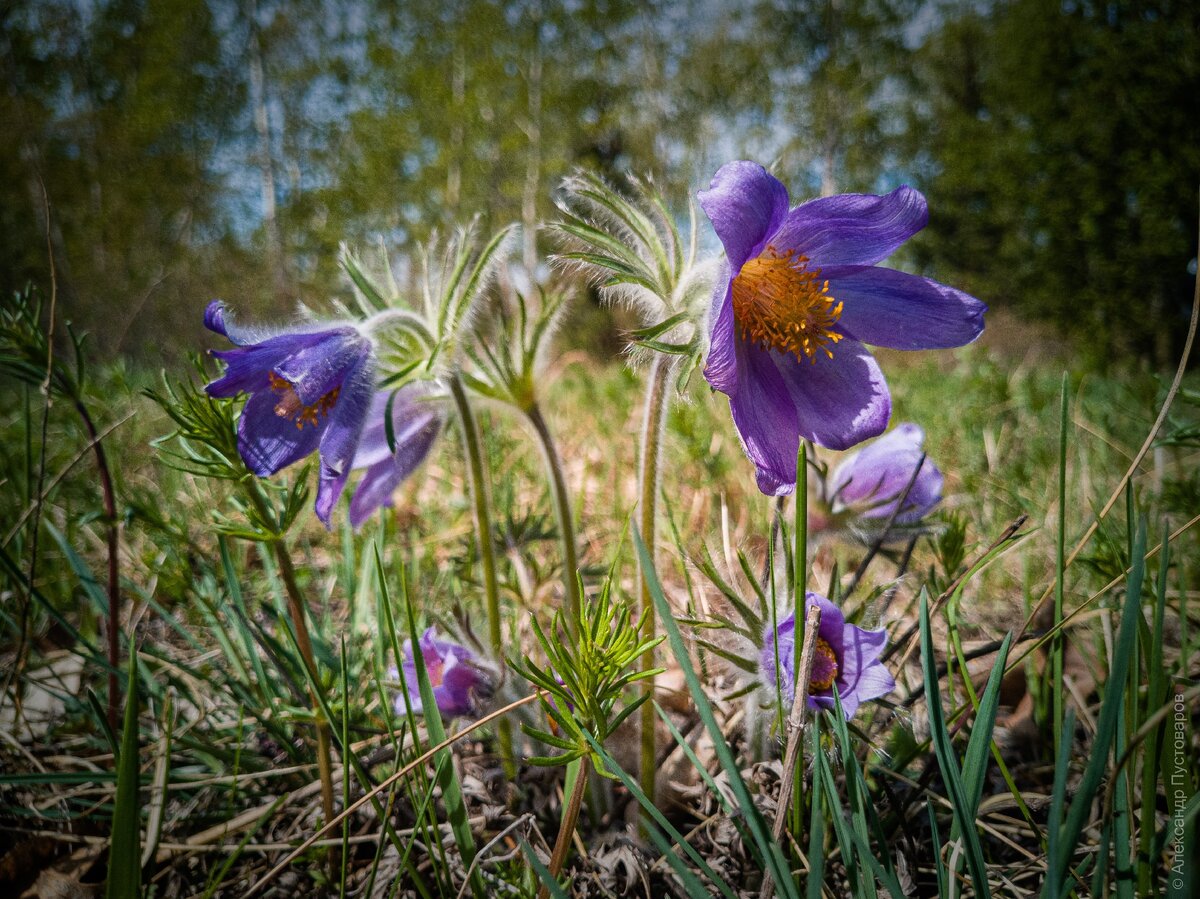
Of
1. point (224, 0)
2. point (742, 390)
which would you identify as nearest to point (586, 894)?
point (742, 390)

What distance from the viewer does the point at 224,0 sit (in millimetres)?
13453

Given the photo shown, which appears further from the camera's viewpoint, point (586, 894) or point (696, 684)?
point (586, 894)

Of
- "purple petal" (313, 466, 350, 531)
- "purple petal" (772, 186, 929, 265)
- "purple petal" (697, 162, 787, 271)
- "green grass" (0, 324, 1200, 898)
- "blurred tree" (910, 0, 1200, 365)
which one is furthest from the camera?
"blurred tree" (910, 0, 1200, 365)

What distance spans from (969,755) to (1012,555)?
1455 millimetres

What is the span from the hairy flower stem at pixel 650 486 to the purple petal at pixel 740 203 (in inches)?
7.3

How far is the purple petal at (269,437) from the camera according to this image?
92 centimetres

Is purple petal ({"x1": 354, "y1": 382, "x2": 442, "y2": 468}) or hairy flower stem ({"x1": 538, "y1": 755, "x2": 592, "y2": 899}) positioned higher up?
purple petal ({"x1": 354, "y1": 382, "x2": 442, "y2": 468})

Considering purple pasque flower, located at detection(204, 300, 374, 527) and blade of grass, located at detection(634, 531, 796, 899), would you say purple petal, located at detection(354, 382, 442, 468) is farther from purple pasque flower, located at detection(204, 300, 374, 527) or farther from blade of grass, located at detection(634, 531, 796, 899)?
blade of grass, located at detection(634, 531, 796, 899)

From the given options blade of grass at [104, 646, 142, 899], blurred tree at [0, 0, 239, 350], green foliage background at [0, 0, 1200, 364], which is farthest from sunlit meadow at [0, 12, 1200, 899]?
blurred tree at [0, 0, 239, 350]

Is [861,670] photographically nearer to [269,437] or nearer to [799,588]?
[799,588]

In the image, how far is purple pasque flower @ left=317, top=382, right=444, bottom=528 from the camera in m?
1.14

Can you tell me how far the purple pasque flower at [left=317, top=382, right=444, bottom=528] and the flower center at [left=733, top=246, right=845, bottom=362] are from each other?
54 cm

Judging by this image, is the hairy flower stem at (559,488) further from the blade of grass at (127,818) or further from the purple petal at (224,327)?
the blade of grass at (127,818)

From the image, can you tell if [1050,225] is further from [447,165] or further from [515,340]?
[515,340]
